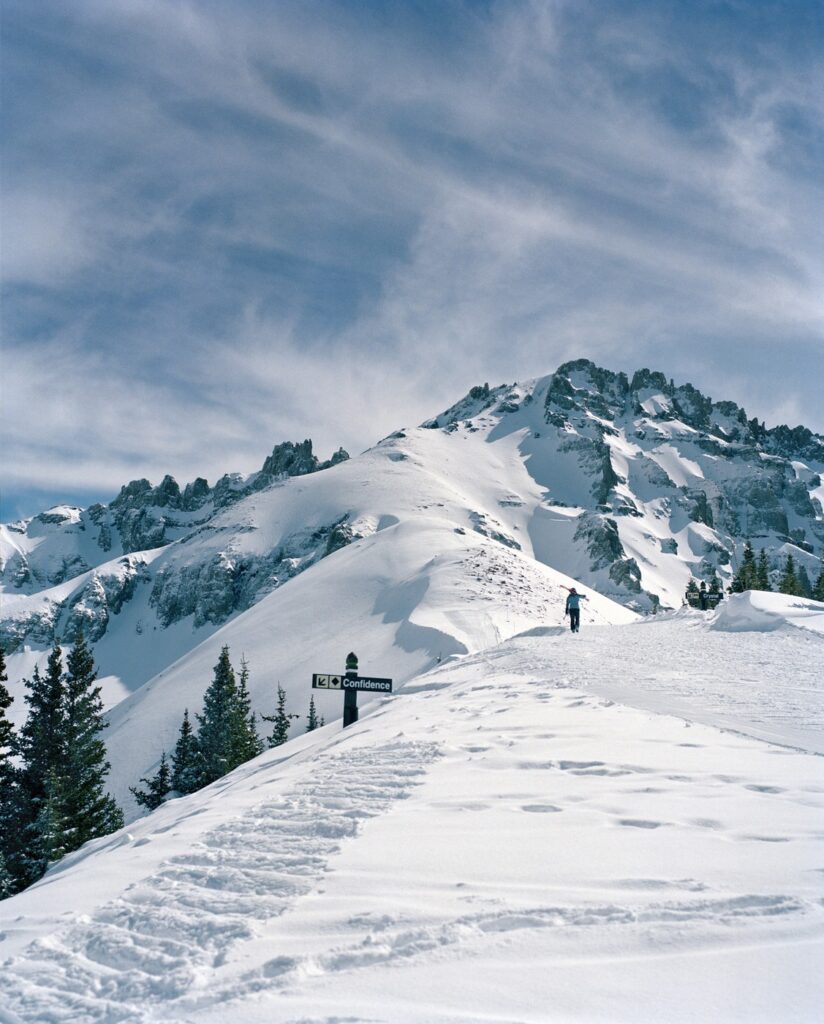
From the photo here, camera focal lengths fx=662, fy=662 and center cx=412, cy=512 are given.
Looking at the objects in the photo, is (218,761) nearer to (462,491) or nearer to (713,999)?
(713,999)

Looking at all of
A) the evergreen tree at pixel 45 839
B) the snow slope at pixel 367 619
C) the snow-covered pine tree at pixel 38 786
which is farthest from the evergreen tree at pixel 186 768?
the evergreen tree at pixel 45 839

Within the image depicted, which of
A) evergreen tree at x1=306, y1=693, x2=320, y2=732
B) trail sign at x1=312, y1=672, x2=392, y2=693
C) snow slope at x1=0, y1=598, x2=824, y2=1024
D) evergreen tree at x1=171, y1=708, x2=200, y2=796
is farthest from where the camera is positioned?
evergreen tree at x1=306, y1=693, x2=320, y2=732

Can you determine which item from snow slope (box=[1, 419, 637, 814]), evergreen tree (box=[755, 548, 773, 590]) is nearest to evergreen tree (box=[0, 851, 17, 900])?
snow slope (box=[1, 419, 637, 814])

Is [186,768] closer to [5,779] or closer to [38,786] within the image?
[38,786]

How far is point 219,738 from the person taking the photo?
3484 centimetres

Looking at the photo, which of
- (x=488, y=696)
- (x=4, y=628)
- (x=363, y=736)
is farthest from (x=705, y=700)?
(x=4, y=628)

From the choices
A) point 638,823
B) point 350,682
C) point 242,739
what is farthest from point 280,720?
point 638,823

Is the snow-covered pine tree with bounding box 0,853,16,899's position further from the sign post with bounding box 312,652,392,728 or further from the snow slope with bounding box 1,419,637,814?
the snow slope with bounding box 1,419,637,814

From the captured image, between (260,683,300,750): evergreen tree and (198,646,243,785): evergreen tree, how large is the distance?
6407 mm

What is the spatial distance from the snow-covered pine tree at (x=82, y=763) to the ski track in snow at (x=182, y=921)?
62.5 feet

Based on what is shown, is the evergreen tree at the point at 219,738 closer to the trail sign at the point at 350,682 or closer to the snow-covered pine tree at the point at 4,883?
the snow-covered pine tree at the point at 4,883

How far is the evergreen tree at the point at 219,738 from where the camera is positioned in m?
34.7

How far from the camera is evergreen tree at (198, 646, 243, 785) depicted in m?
34.7

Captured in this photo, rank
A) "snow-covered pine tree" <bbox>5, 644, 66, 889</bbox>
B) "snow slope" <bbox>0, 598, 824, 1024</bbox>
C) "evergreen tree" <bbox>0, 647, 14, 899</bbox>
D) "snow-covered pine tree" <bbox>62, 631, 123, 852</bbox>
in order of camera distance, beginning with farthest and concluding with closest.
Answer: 1. "snow-covered pine tree" <bbox>62, 631, 123, 852</bbox>
2. "snow-covered pine tree" <bbox>5, 644, 66, 889</bbox>
3. "evergreen tree" <bbox>0, 647, 14, 899</bbox>
4. "snow slope" <bbox>0, 598, 824, 1024</bbox>
